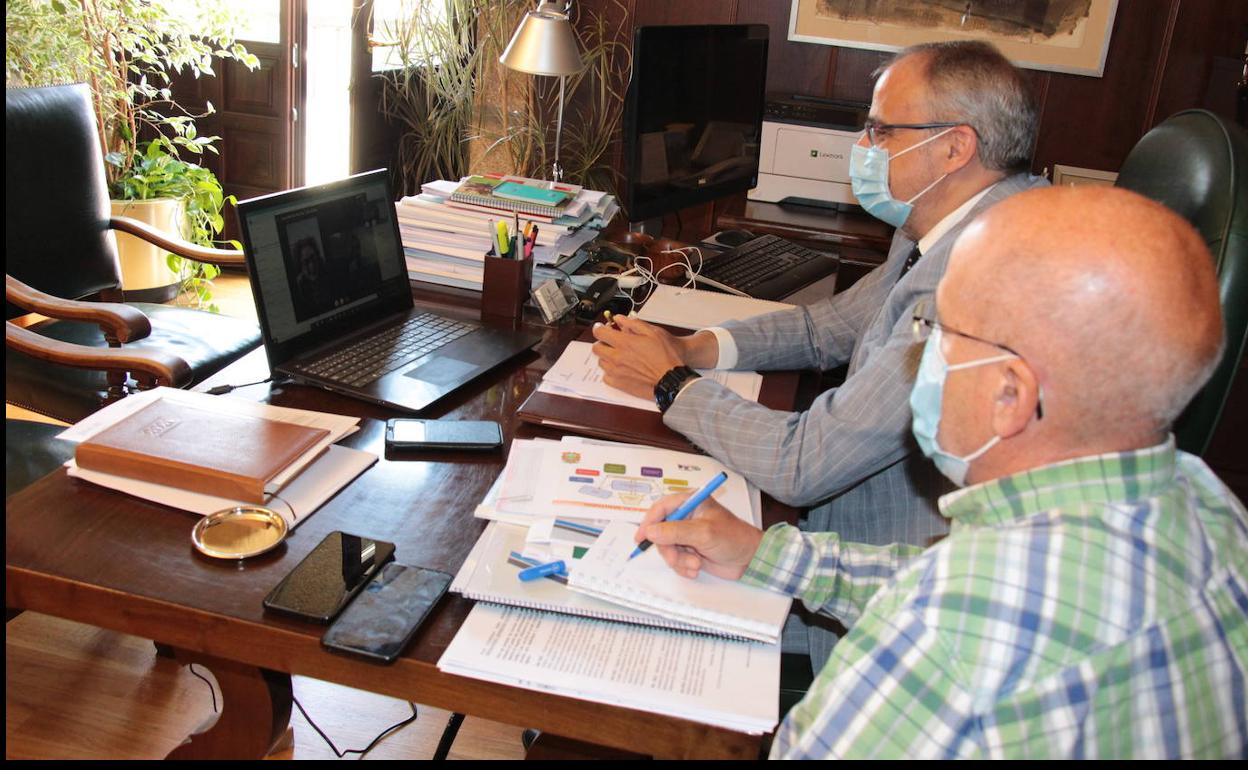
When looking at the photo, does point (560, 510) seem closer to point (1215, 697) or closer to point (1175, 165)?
point (1215, 697)

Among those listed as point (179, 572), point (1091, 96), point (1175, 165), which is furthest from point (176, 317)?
point (1091, 96)

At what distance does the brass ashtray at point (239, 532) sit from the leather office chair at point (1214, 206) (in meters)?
1.07

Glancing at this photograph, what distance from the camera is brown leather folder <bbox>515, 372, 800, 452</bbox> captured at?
141 centimetres

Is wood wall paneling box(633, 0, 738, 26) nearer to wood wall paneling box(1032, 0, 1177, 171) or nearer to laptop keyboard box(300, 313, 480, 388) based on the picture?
wood wall paneling box(1032, 0, 1177, 171)

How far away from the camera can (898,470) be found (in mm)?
1525

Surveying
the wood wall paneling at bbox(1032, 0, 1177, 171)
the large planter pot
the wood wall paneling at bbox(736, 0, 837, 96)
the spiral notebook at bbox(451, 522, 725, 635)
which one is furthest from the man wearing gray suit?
the large planter pot

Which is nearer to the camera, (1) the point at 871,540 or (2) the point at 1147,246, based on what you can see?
(2) the point at 1147,246

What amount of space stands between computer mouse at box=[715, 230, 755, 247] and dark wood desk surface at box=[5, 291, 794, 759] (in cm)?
140

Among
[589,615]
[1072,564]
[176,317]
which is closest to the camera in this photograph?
[1072,564]

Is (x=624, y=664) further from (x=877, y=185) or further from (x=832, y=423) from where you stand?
(x=877, y=185)

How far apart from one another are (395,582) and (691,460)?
47 centimetres

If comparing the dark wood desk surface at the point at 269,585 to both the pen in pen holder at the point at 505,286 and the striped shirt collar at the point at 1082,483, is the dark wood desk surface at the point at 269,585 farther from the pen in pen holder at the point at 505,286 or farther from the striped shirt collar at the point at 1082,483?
the pen in pen holder at the point at 505,286

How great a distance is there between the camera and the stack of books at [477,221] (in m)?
2.04

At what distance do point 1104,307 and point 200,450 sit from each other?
0.98 m
